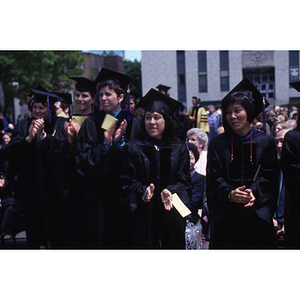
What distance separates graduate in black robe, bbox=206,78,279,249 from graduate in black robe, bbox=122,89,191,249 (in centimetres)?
33

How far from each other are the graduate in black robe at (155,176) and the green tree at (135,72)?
50.8 metres

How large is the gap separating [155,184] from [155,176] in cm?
8

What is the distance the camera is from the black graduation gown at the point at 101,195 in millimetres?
3938

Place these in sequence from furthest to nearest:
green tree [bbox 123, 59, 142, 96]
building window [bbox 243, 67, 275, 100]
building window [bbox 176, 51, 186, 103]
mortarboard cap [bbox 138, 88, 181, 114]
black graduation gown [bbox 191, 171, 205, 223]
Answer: green tree [bbox 123, 59, 142, 96], building window [bbox 243, 67, 275, 100], building window [bbox 176, 51, 186, 103], black graduation gown [bbox 191, 171, 205, 223], mortarboard cap [bbox 138, 88, 181, 114]

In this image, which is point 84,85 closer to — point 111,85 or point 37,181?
point 111,85

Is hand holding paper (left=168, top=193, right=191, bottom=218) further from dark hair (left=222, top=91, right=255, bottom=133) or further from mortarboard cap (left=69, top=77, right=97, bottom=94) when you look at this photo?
mortarboard cap (left=69, top=77, right=97, bottom=94)

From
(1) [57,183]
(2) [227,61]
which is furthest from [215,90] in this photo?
(1) [57,183]

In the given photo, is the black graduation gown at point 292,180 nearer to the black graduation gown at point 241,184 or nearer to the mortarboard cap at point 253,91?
the black graduation gown at point 241,184

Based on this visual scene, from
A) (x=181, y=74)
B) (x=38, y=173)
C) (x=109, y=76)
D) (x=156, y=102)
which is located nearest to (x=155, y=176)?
(x=156, y=102)

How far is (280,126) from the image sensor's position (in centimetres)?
622

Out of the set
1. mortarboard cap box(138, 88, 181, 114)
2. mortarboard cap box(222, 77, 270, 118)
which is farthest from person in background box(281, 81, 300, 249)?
mortarboard cap box(138, 88, 181, 114)

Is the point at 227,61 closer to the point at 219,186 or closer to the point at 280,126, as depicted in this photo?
the point at 280,126

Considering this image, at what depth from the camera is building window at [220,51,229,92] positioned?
40531mm

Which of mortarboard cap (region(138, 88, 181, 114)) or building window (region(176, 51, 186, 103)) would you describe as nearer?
mortarboard cap (region(138, 88, 181, 114))
